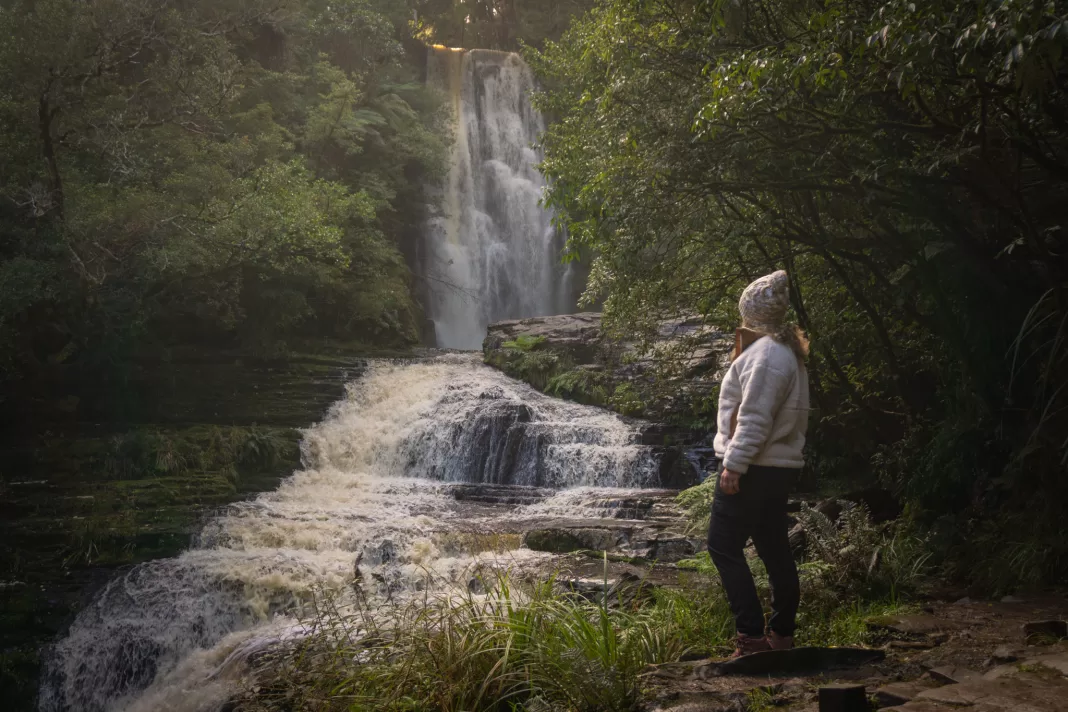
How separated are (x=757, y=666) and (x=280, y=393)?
44.9ft

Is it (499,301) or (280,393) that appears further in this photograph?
(499,301)

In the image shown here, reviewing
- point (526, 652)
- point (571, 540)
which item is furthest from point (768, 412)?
point (571, 540)

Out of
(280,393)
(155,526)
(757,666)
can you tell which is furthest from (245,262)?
(757,666)

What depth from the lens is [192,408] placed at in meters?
15.5

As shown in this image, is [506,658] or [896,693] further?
[506,658]

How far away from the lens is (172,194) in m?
14.7

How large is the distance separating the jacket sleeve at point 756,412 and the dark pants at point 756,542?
5.2 inches

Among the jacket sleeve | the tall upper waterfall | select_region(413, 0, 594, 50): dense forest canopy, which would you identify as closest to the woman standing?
the jacket sleeve

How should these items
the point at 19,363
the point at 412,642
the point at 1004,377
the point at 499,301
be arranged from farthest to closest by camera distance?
the point at 499,301, the point at 19,363, the point at 1004,377, the point at 412,642

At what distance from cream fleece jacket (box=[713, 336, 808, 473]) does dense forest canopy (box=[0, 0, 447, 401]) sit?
37.0 ft

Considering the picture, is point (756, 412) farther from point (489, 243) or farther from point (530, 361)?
point (489, 243)

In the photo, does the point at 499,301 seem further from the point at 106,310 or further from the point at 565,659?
the point at 565,659

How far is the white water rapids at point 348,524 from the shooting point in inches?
316

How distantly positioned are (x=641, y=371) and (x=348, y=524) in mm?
6893
